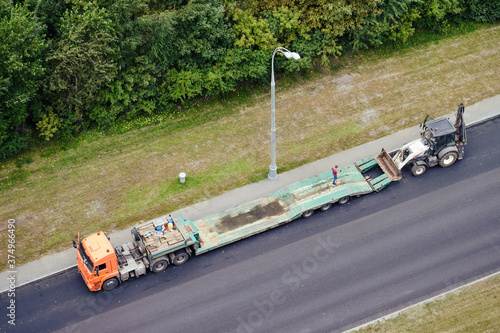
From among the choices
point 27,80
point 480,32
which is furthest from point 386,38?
point 27,80

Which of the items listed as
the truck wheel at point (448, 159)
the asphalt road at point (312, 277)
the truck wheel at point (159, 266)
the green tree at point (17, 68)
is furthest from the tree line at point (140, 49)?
the truck wheel at point (159, 266)

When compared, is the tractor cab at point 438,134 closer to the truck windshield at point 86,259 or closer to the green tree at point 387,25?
the green tree at point 387,25

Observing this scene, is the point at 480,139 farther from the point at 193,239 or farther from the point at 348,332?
the point at 193,239

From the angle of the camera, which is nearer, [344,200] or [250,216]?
[250,216]

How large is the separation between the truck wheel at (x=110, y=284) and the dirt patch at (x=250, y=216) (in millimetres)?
5031

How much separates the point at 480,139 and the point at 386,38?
9212 mm

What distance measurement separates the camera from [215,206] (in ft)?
80.6

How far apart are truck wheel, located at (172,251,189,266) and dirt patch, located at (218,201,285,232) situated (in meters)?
2.00

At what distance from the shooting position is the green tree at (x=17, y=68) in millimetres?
23578

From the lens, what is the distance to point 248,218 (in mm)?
23047

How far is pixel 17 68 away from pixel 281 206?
14.0 m

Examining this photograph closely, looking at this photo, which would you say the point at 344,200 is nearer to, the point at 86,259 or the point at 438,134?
the point at 438,134

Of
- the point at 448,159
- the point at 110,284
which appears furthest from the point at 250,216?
the point at 448,159

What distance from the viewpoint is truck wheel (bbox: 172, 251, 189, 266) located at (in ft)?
71.2
